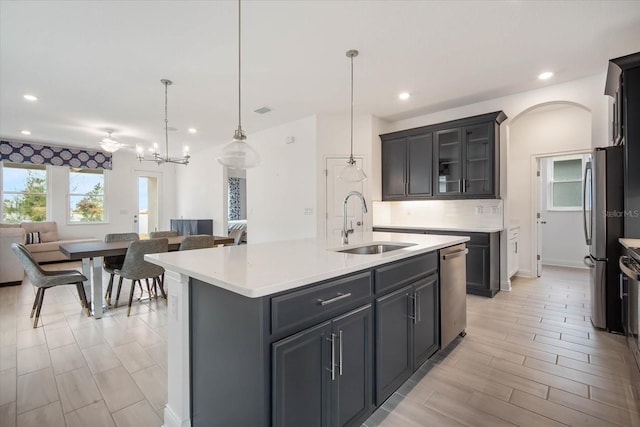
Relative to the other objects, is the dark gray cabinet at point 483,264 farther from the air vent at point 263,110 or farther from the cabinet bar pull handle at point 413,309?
the air vent at point 263,110

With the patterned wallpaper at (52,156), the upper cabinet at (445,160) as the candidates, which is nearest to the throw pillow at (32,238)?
the patterned wallpaper at (52,156)

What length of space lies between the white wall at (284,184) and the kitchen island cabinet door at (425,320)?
2.93 meters

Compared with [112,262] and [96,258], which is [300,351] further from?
[112,262]

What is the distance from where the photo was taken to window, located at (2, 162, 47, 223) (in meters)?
6.51

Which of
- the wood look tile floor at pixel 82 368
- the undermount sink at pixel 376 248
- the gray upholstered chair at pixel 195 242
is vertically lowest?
the wood look tile floor at pixel 82 368

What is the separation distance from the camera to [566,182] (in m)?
5.84

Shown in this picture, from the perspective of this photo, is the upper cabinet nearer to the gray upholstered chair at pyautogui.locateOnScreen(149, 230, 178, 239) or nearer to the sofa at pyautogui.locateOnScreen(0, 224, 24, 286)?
the gray upholstered chair at pyautogui.locateOnScreen(149, 230, 178, 239)

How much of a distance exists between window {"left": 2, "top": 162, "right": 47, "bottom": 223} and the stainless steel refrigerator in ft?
32.5

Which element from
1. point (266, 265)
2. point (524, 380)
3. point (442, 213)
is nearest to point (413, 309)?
point (524, 380)

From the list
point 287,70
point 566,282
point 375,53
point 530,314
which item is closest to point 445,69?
point 375,53

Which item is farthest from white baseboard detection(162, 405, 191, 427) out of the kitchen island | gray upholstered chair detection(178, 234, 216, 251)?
gray upholstered chair detection(178, 234, 216, 251)

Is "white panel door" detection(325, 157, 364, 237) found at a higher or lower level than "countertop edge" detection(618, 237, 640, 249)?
higher

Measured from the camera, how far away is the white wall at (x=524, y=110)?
344cm

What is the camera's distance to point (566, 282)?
4.59 m
